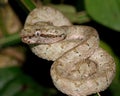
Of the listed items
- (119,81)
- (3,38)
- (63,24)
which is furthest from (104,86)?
(3,38)

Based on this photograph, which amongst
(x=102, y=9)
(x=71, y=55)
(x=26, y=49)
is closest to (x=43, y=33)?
(x=71, y=55)

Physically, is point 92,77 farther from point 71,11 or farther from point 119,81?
point 71,11

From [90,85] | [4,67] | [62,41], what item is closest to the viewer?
[90,85]

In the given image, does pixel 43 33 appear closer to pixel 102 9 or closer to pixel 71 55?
pixel 71 55

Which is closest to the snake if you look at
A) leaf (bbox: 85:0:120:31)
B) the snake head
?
the snake head

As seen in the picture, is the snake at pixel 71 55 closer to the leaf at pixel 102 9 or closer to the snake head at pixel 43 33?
the snake head at pixel 43 33

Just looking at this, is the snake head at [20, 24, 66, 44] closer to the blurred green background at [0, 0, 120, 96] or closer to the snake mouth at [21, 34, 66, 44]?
the snake mouth at [21, 34, 66, 44]
